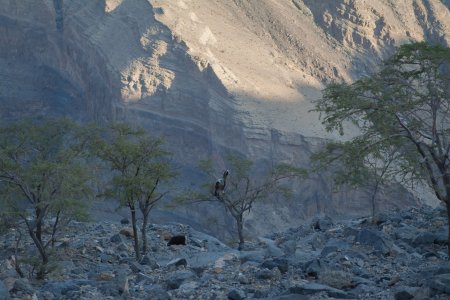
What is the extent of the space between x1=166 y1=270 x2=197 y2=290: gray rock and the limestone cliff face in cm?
3759

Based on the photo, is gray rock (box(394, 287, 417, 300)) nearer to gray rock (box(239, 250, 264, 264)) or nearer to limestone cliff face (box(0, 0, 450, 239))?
gray rock (box(239, 250, 264, 264))

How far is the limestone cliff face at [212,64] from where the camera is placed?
63.0 m

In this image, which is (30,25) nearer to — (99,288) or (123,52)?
(123,52)

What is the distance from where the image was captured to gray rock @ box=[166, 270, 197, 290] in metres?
15.7

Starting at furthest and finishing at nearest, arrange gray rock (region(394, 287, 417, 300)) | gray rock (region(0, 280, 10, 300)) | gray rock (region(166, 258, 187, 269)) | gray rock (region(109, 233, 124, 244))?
gray rock (region(109, 233, 124, 244)) → gray rock (region(166, 258, 187, 269)) → gray rock (region(0, 280, 10, 300)) → gray rock (region(394, 287, 417, 300))

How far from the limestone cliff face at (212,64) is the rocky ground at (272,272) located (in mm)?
31071

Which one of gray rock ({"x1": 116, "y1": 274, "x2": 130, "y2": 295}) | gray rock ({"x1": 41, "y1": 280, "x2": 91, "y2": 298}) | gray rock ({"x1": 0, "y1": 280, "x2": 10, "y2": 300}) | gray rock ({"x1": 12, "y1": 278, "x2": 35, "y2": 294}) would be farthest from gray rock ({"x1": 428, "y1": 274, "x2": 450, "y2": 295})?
gray rock ({"x1": 12, "y1": 278, "x2": 35, "y2": 294})

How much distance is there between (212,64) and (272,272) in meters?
52.0

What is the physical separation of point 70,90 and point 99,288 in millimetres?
63044

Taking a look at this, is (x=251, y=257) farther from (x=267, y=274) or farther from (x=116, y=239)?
(x=116, y=239)

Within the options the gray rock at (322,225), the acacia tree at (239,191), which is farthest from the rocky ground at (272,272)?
the gray rock at (322,225)

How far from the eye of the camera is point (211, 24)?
73.8 metres

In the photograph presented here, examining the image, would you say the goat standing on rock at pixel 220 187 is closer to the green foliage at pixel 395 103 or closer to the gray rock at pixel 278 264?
the green foliage at pixel 395 103

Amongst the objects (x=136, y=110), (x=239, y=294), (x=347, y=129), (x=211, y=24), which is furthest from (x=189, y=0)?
(x=239, y=294)
